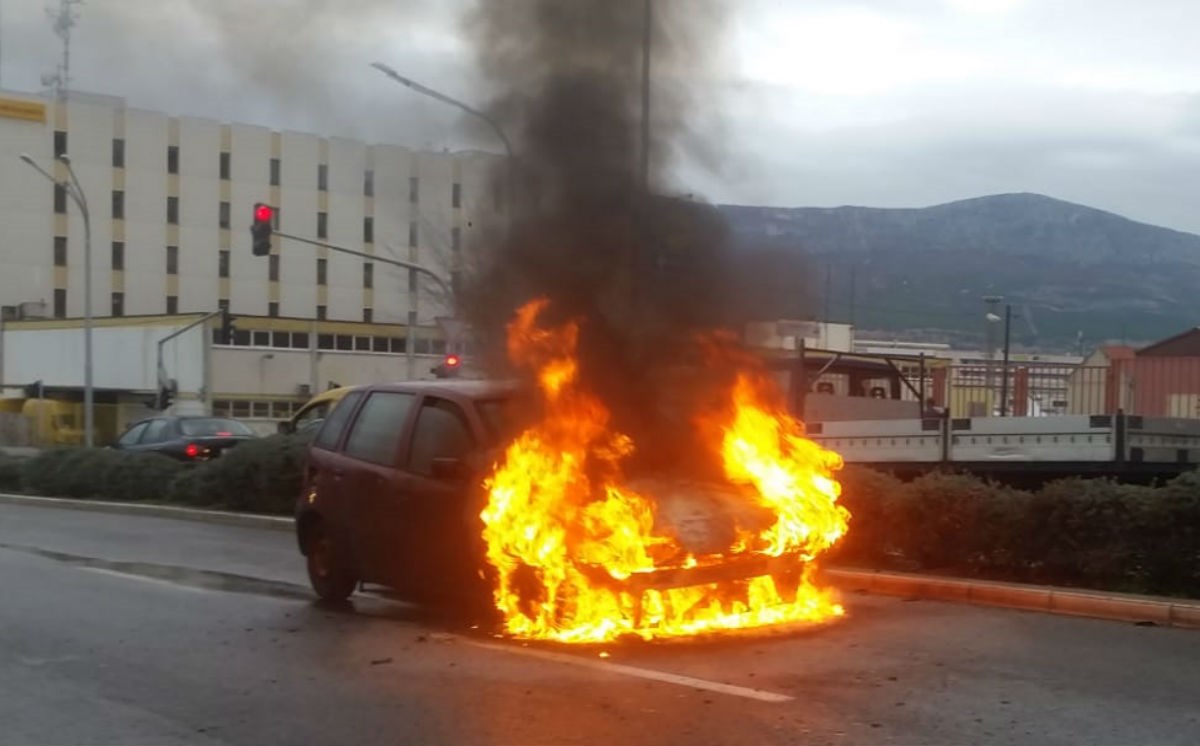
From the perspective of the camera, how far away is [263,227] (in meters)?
21.4

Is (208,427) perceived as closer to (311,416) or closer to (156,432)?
(156,432)

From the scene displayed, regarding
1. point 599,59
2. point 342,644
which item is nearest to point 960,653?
point 342,644

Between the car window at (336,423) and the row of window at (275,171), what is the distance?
1.65 m

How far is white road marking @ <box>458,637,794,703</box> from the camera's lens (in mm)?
6711

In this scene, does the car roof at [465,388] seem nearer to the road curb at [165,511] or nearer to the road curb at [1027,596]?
the road curb at [1027,596]

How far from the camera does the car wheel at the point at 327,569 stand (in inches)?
386

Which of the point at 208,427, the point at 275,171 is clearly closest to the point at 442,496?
the point at 275,171

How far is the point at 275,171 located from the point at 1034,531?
11.3m

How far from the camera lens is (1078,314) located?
71.1m

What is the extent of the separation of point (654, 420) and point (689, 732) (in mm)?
3340

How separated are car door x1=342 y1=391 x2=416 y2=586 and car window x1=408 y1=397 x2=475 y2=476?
0.16m

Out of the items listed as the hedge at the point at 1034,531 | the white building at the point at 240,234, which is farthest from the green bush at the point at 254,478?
the hedge at the point at 1034,531

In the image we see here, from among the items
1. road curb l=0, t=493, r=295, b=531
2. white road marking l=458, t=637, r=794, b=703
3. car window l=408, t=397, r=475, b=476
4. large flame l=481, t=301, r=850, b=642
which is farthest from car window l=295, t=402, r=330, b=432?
white road marking l=458, t=637, r=794, b=703

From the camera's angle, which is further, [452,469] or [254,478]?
[254,478]
